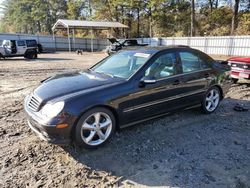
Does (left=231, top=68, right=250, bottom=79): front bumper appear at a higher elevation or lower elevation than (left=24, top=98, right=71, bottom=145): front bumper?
higher

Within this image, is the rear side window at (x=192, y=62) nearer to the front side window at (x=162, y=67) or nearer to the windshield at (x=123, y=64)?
the front side window at (x=162, y=67)

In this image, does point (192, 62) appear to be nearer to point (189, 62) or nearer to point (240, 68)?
point (189, 62)

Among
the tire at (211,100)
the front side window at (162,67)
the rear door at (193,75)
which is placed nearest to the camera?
the front side window at (162,67)

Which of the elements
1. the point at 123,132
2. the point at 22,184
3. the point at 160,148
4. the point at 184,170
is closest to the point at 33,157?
the point at 22,184

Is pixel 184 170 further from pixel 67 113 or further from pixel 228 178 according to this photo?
pixel 67 113

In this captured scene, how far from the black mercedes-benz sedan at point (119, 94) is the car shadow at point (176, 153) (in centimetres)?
30

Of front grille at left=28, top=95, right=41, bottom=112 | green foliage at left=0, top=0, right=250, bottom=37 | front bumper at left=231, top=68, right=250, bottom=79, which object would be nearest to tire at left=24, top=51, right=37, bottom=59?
front bumper at left=231, top=68, right=250, bottom=79

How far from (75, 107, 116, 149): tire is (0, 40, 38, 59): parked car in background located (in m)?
17.7

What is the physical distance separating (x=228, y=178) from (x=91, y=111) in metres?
2.05

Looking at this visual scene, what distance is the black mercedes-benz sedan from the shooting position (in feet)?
11.2

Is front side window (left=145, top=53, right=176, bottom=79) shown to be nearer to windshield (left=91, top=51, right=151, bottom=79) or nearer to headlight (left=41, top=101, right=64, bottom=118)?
windshield (left=91, top=51, right=151, bottom=79)

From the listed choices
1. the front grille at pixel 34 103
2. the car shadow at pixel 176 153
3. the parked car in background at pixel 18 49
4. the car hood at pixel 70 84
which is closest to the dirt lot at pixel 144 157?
the car shadow at pixel 176 153

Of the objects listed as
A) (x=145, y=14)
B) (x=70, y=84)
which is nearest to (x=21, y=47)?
(x=70, y=84)

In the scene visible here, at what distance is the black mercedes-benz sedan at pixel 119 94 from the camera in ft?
11.2
